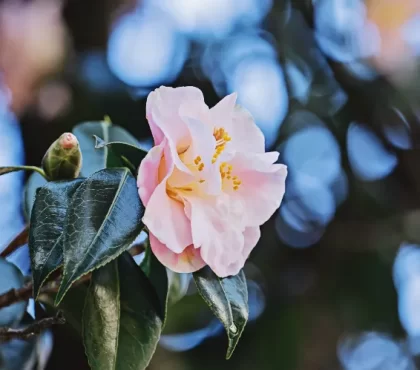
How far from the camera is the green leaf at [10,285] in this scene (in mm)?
745

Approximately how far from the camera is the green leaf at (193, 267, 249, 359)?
502 millimetres

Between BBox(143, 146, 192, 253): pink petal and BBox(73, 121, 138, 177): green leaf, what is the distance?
249 millimetres

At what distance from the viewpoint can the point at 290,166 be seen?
1.77m

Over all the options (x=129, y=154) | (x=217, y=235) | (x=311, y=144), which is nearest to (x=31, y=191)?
(x=129, y=154)

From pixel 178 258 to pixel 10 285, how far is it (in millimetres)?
340

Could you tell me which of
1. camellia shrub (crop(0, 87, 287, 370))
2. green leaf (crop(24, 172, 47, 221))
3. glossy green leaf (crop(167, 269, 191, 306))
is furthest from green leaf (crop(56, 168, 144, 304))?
glossy green leaf (crop(167, 269, 191, 306))

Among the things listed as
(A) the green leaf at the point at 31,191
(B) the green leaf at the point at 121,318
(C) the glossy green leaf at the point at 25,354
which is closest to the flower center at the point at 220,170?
(B) the green leaf at the point at 121,318

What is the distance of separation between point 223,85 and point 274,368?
0.83 metres

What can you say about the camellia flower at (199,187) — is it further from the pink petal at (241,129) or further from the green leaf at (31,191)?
the green leaf at (31,191)

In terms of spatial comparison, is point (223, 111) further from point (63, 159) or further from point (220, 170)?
point (63, 159)

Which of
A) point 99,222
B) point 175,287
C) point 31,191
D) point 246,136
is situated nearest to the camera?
point 99,222

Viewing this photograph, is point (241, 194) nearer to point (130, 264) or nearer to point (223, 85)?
point (130, 264)

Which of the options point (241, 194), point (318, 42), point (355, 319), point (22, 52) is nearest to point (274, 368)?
point (355, 319)

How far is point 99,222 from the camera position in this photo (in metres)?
0.48
